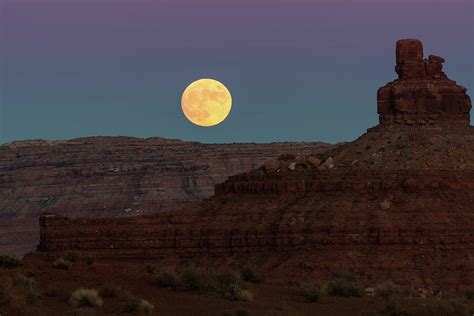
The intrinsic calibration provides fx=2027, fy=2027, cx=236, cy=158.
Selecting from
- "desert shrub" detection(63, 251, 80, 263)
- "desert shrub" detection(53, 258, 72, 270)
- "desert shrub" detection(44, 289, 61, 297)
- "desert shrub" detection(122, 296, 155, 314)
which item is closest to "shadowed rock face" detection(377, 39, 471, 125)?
"desert shrub" detection(63, 251, 80, 263)

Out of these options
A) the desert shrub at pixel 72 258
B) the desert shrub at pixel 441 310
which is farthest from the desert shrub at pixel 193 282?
the desert shrub at pixel 441 310

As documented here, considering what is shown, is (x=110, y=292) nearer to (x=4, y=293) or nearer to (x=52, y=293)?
(x=52, y=293)

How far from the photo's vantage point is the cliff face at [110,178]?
588ft

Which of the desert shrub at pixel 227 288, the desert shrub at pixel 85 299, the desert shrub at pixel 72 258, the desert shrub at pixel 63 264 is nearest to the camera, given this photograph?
the desert shrub at pixel 85 299

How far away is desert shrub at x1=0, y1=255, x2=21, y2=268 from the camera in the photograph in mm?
56625

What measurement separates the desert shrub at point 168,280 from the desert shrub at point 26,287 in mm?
4156

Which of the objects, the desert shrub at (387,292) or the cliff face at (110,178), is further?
the cliff face at (110,178)

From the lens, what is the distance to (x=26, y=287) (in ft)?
171

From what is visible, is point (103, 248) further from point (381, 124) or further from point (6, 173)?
point (6, 173)

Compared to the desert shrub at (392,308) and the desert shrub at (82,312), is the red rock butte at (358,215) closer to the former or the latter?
the desert shrub at (392,308)

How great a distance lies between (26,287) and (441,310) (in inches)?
424

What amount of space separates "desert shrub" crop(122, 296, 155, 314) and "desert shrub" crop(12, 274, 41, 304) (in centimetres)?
234

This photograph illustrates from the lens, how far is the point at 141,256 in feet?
305

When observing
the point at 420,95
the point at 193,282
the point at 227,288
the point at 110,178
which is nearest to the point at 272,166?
the point at 420,95
